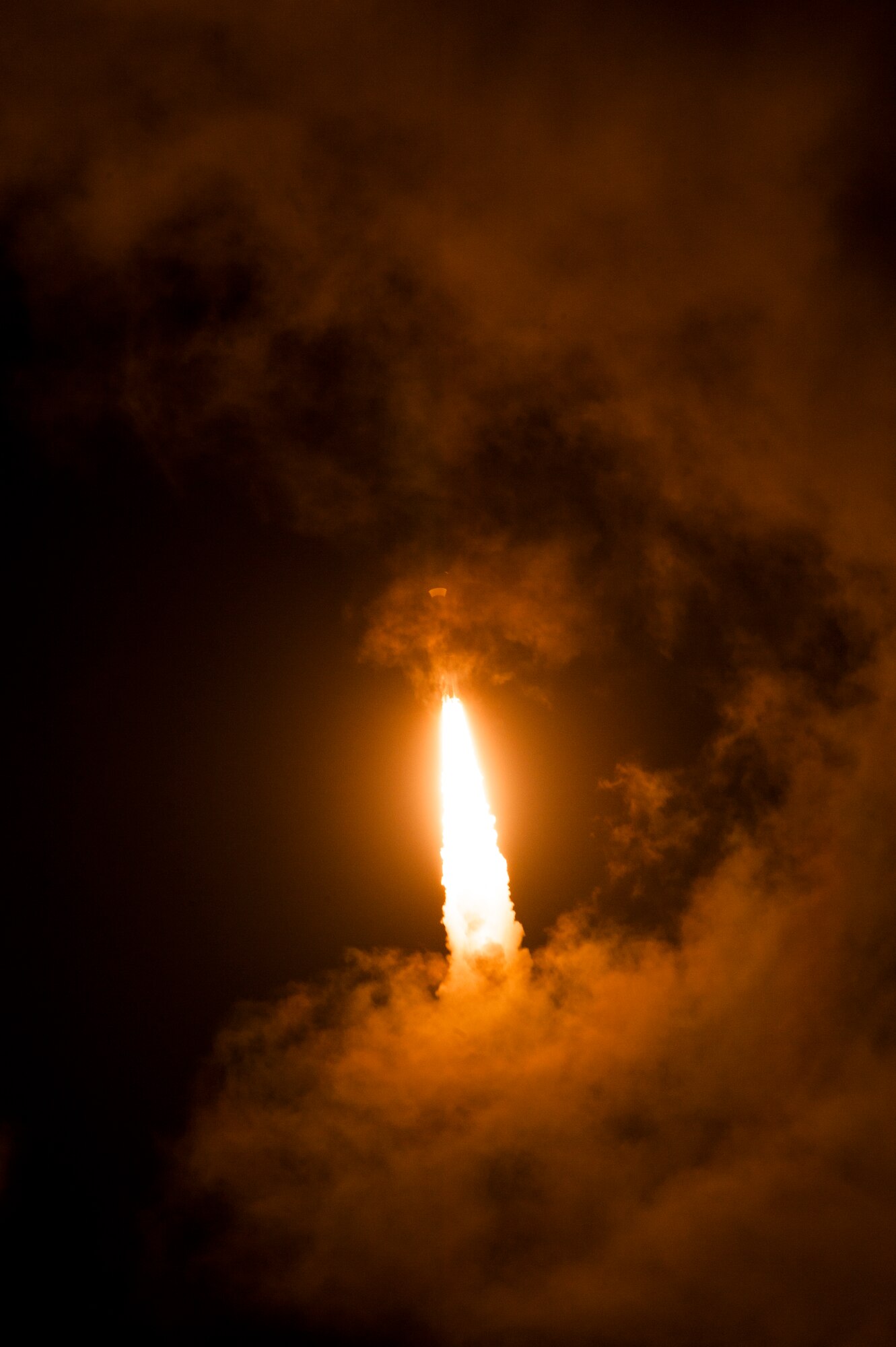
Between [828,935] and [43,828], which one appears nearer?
[828,935]

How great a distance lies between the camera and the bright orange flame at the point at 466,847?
38.4ft

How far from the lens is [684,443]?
9.91m

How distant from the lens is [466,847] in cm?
1207

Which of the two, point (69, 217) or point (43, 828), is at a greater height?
point (69, 217)

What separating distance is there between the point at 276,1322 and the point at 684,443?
8.02 meters

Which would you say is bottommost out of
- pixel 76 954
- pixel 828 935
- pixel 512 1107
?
pixel 512 1107

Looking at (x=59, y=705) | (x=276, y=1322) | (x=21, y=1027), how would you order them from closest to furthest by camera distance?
(x=276, y=1322) < (x=21, y=1027) < (x=59, y=705)

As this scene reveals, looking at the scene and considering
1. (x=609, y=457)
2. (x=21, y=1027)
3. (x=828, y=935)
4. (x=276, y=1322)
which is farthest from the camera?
(x=21, y=1027)

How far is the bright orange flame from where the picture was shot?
38.4 ft

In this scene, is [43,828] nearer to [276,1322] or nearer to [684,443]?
[276,1322]

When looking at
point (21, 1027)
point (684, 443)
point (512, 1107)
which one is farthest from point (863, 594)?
point (21, 1027)

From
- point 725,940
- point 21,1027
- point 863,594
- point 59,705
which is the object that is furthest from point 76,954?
point 863,594

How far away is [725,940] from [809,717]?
7.04 ft

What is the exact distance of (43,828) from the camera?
11867mm
